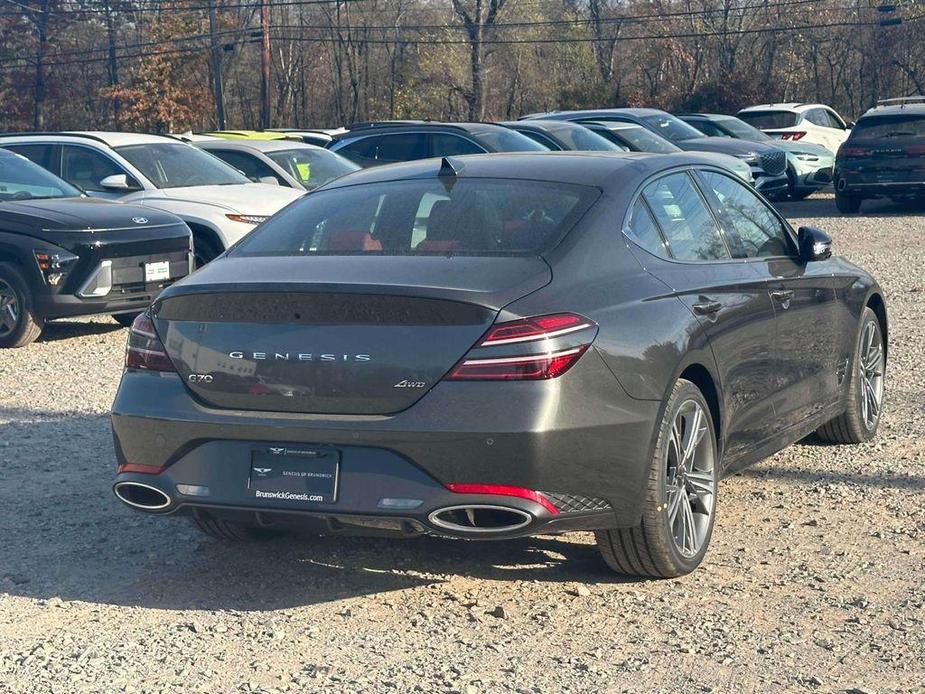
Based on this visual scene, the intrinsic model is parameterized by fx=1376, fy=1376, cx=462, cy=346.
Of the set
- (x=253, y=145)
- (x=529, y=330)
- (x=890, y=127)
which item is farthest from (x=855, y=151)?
(x=529, y=330)

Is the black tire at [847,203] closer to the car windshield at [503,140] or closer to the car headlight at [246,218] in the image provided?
the car windshield at [503,140]

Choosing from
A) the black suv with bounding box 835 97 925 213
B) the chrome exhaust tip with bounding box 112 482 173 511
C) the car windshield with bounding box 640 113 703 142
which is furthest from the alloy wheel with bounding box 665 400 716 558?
the car windshield with bounding box 640 113 703 142

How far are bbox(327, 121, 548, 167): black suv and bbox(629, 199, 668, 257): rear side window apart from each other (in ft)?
43.3

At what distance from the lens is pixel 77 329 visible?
1214 cm

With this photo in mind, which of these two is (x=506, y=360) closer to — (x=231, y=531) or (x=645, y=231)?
(x=645, y=231)

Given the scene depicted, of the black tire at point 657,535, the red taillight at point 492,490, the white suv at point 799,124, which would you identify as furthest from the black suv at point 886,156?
the red taillight at point 492,490

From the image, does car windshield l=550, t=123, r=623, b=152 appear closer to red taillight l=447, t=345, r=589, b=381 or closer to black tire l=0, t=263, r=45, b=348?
black tire l=0, t=263, r=45, b=348

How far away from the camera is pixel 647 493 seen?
184 inches

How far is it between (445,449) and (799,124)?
2411cm

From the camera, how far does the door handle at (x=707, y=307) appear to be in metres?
5.18

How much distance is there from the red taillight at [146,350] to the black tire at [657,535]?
165cm

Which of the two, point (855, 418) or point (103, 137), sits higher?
point (103, 137)

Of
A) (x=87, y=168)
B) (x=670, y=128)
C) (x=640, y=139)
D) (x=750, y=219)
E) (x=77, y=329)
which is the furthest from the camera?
(x=670, y=128)

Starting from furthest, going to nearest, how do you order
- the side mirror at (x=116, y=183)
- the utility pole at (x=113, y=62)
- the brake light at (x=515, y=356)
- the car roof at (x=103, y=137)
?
the utility pole at (x=113, y=62)
the car roof at (x=103, y=137)
the side mirror at (x=116, y=183)
the brake light at (x=515, y=356)
